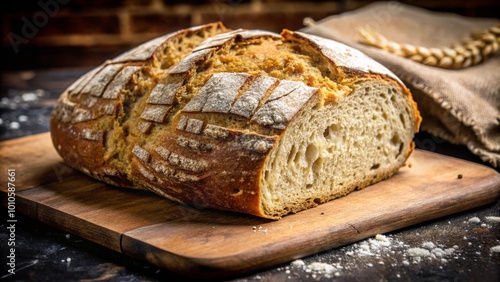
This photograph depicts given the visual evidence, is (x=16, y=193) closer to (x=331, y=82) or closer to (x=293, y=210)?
(x=293, y=210)

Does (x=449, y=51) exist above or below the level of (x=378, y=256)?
above

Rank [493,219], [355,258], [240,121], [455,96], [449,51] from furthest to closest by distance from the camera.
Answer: [449,51], [455,96], [493,219], [240,121], [355,258]

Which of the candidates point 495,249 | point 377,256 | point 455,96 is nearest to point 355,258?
point 377,256

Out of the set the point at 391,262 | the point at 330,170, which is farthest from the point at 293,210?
the point at 391,262

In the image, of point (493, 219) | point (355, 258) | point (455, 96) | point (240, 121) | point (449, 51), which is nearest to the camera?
point (355, 258)

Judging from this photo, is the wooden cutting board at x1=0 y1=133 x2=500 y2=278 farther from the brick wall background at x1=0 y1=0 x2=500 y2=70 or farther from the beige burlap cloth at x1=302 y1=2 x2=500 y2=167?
the brick wall background at x1=0 y1=0 x2=500 y2=70

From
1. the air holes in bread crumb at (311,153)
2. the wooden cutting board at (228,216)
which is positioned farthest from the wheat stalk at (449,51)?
the air holes in bread crumb at (311,153)

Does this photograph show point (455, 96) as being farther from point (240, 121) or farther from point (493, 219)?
point (240, 121)
